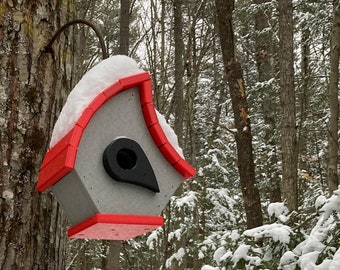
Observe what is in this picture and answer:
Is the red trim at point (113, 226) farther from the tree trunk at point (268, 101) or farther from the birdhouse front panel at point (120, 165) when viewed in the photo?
the tree trunk at point (268, 101)

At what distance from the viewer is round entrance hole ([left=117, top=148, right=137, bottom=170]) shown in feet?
6.20

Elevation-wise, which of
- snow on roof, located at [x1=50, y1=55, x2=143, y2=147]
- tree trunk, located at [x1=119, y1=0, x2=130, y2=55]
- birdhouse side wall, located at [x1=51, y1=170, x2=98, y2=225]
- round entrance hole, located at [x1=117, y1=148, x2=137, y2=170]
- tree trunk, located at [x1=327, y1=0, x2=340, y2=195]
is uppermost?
tree trunk, located at [x1=119, y1=0, x2=130, y2=55]

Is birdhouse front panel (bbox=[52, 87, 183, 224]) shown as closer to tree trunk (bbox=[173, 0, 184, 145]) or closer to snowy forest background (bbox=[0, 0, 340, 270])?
snowy forest background (bbox=[0, 0, 340, 270])

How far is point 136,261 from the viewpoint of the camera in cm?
1350

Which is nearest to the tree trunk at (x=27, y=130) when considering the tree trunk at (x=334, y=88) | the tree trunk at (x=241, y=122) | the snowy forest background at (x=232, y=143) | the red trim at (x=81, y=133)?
the snowy forest background at (x=232, y=143)

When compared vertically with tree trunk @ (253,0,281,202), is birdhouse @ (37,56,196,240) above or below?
below

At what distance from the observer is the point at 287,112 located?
5.81 meters

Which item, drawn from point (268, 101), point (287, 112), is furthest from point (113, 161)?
point (268, 101)

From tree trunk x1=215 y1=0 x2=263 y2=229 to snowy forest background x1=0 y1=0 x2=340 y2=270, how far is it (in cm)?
6

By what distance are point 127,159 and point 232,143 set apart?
11.7 m

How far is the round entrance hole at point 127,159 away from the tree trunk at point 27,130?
34 cm

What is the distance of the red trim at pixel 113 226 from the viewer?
5.59ft

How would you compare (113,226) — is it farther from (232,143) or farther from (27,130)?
(232,143)

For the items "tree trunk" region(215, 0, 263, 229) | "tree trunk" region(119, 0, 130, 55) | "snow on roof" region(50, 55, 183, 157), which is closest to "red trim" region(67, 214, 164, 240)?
"snow on roof" region(50, 55, 183, 157)
